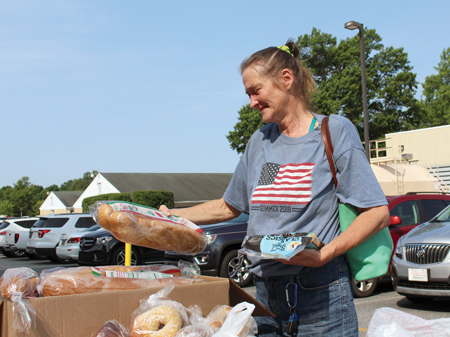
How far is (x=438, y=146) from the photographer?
32.2m

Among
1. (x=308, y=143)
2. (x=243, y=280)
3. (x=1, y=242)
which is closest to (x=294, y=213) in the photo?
(x=308, y=143)

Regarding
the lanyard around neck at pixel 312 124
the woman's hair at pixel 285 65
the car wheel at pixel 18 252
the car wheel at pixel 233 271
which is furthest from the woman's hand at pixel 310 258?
the car wheel at pixel 18 252

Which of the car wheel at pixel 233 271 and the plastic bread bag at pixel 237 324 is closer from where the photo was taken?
the plastic bread bag at pixel 237 324

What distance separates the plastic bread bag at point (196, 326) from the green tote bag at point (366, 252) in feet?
2.10

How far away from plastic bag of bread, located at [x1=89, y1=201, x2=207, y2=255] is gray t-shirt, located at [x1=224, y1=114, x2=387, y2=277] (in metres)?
0.31

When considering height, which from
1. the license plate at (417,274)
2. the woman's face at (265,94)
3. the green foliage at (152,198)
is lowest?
the license plate at (417,274)

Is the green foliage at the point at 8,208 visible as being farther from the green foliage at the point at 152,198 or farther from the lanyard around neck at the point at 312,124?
the lanyard around neck at the point at 312,124

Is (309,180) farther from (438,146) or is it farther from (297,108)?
(438,146)

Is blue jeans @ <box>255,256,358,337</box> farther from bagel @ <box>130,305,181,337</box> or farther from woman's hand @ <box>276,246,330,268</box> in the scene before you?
bagel @ <box>130,305,181,337</box>

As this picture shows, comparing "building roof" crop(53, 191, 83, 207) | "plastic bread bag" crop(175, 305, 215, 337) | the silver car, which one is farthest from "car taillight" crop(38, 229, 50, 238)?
"building roof" crop(53, 191, 83, 207)

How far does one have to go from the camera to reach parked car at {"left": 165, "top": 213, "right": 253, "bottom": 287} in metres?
9.02

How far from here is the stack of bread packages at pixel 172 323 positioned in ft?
5.40

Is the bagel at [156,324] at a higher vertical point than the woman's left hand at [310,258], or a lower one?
lower

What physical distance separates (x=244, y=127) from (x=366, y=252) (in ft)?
126
